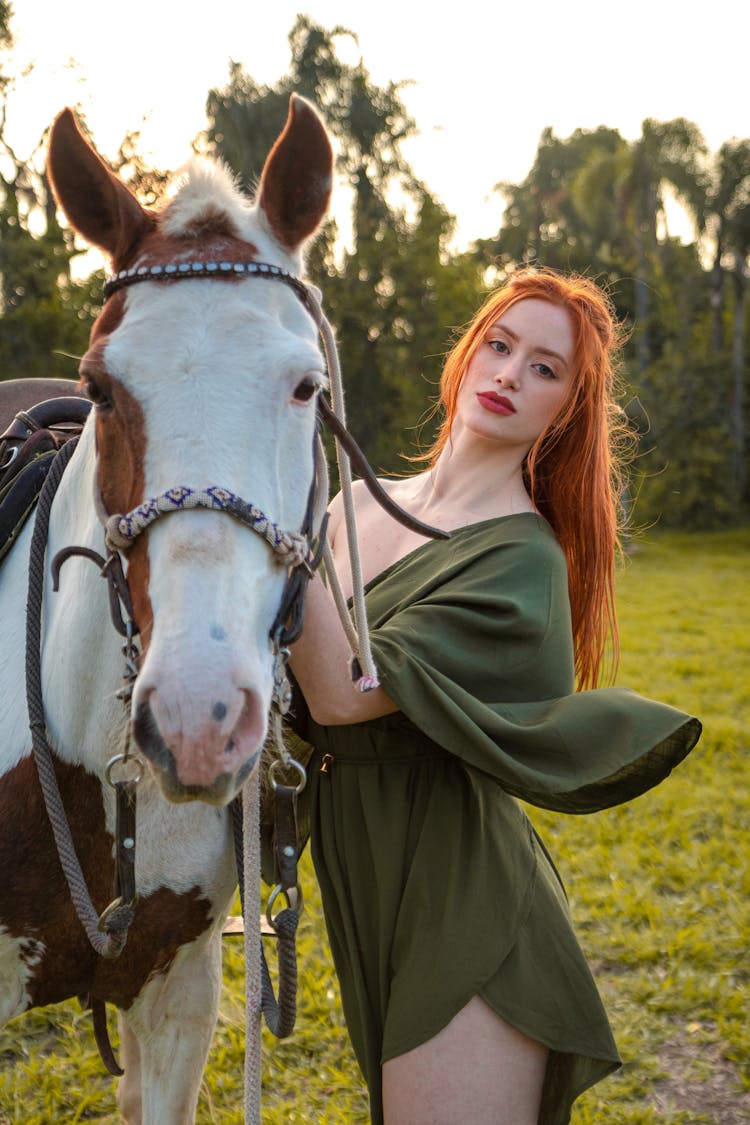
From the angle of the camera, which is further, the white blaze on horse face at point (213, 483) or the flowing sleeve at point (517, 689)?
the flowing sleeve at point (517, 689)

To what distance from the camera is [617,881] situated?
4469mm

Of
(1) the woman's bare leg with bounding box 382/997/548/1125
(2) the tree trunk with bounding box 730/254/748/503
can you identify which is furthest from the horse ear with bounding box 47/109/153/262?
(2) the tree trunk with bounding box 730/254/748/503

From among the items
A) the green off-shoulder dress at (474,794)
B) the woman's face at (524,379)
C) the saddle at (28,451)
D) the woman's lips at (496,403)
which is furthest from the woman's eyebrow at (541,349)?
the saddle at (28,451)

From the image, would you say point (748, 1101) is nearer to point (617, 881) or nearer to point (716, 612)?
point (617, 881)

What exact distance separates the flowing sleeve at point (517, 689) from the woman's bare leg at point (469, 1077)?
0.42 metres

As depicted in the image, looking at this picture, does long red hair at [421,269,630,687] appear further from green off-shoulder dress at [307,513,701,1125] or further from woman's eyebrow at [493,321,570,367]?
green off-shoulder dress at [307,513,701,1125]

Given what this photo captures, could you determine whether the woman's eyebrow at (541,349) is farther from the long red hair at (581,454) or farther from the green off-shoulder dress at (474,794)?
the green off-shoulder dress at (474,794)

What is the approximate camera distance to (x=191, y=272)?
1465 millimetres

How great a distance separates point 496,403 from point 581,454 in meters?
0.24

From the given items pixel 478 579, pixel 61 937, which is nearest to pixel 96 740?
pixel 61 937

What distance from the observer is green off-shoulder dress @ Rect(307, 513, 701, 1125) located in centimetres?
178

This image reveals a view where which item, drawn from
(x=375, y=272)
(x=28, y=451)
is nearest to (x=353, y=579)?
(x=28, y=451)

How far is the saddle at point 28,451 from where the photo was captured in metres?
2.04

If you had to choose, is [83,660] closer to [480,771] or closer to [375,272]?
[480,771]
